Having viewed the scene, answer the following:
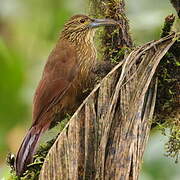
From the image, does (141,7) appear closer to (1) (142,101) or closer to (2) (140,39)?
(2) (140,39)

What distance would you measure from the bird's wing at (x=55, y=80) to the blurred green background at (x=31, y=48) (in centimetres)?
51

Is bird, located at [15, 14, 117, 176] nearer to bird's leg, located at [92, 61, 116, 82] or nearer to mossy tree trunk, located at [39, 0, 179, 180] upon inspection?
bird's leg, located at [92, 61, 116, 82]

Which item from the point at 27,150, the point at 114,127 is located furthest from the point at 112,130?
the point at 27,150

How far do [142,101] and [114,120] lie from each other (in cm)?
17

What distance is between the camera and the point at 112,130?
3180 mm

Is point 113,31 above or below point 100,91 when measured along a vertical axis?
above

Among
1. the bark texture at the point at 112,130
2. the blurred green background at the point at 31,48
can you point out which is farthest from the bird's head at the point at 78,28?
the bark texture at the point at 112,130

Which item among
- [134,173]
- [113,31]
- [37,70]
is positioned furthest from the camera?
[37,70]

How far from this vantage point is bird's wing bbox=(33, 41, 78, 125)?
3927 mm

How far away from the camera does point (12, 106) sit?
542 centimetres

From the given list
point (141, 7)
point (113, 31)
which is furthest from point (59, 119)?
point (141, 7)

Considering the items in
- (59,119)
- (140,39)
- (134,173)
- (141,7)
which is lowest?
(134,173)

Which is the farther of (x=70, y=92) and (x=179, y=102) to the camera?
(x=70, y=92)

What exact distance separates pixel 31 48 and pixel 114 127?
12.1 ft
